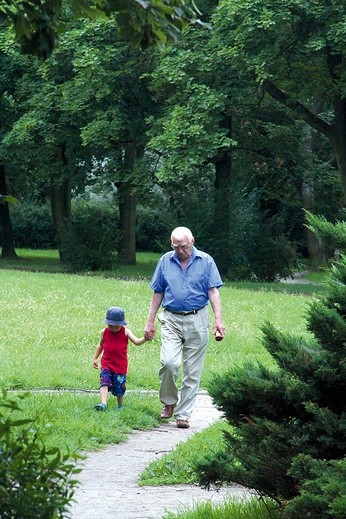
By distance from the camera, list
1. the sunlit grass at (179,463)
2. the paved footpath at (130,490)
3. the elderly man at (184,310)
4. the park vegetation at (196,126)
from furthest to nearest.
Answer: the park vegetation at (196,126) → the elderly man at (184,310) → the sunlit grass at (179,463) → the paved footpath at (130,490)

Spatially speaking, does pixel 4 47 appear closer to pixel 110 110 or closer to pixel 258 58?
pixel 110 110

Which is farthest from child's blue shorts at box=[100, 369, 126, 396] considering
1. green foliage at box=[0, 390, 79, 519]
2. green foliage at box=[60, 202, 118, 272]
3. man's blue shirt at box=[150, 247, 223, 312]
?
green foliage at box=[60, 202, 118, 272]

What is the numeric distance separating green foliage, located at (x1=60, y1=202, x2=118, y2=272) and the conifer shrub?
118 feet

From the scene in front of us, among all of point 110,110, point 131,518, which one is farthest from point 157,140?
point 131,518

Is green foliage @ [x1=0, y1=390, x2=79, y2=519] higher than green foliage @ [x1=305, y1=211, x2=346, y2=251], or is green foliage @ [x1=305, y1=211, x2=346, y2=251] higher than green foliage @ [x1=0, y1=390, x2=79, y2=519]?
green foliage @ [x1=305, y1=211, x2=346, y2=251]

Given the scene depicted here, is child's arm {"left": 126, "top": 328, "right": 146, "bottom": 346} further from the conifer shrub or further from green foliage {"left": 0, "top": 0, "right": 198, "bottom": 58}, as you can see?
green foliage {"left": 0, "top": 0, "right": 198, "bottom": 58}

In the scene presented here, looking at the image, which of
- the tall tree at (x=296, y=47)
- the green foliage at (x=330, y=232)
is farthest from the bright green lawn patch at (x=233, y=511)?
the tall tree at (x=296, y=47)

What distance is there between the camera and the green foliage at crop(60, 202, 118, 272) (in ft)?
140

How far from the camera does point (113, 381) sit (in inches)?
481

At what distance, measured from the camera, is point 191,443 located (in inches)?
403

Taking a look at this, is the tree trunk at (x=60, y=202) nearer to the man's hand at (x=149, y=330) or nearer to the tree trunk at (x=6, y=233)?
the tree trunk at (x=6, y=233)

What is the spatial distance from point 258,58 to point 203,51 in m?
3.83

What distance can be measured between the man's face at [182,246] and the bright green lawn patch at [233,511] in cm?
528

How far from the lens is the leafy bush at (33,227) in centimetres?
6212
